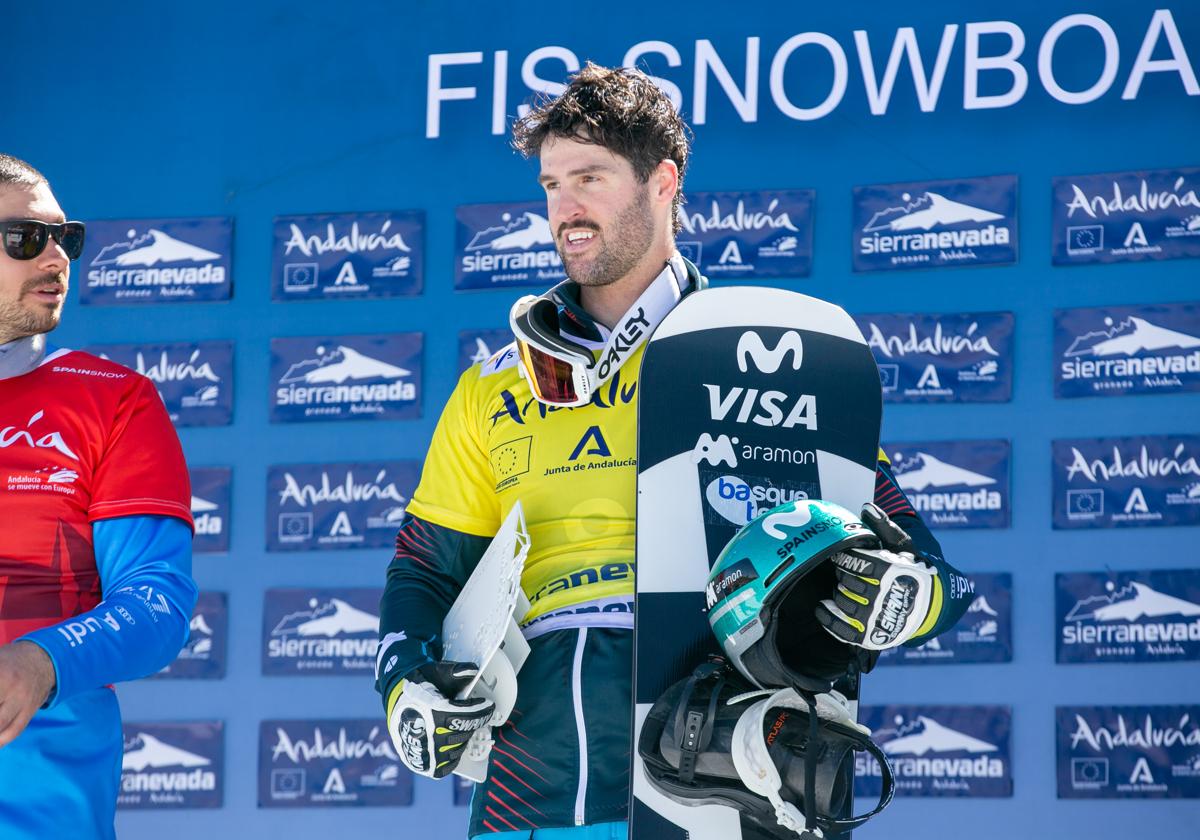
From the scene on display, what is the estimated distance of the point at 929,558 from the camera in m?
2.17

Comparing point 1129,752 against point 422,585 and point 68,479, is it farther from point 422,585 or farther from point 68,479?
point 68,479

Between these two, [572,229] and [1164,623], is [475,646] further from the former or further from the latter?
[1164,623]

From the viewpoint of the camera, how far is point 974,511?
4.50 meters

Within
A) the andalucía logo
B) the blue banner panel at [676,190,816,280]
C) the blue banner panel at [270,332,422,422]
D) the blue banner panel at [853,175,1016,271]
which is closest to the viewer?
the blue banner panel at [853,175,1016,271]

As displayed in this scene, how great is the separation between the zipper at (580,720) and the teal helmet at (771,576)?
217 mm

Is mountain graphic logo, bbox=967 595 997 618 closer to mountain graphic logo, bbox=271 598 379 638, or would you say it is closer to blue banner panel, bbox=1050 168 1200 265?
blue banner panel, bbox=1050 168 1200 265

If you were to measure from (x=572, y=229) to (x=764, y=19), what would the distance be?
2.62 m

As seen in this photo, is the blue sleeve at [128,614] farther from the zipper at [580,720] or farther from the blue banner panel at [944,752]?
the blue banner panel at [944,752]

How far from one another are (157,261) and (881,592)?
3.67 meters

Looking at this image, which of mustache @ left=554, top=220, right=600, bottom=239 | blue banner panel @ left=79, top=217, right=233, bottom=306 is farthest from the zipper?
blue banner panel @ left=79, top=217, right=233, bottom=306

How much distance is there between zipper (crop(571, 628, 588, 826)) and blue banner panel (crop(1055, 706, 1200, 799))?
249cm

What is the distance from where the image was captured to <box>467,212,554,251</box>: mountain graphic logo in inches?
193

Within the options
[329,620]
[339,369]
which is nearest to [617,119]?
[339,369]

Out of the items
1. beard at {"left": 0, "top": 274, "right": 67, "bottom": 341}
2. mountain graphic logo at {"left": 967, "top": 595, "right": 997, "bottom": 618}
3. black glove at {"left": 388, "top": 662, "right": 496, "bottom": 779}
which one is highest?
beard at {"left": 0, "top": 274, "right": 67, "bottom": 341}
